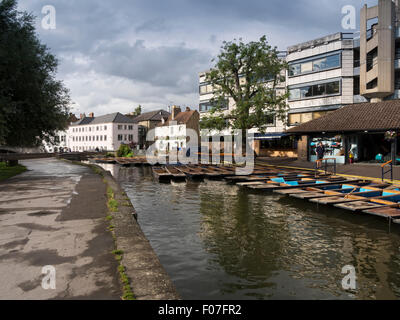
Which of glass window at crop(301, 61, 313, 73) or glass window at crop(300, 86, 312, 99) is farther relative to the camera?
glass window at crop(300, 86, 312, 99)

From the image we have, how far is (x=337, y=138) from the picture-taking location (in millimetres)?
29469

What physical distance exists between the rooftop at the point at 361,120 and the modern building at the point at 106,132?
5773 centimetres

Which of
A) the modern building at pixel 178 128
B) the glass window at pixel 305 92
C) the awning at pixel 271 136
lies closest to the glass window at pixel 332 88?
the glass window at pixel 305 92

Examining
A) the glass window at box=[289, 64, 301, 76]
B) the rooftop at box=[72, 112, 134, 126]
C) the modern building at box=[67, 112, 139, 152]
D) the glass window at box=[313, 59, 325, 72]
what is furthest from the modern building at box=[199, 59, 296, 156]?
the rooftop at box=[72, 112, 134, 126]

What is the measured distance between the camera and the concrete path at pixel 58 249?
460cm

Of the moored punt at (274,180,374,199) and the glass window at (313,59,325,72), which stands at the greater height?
the glass window at (313,59,325,72)

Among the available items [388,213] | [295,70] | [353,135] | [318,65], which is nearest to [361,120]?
[353,135]

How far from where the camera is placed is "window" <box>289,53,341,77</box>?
34.9m

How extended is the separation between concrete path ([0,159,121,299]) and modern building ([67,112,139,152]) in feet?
229

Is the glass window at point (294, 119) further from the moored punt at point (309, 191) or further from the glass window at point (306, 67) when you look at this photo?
the moored punt at point (309, 191)

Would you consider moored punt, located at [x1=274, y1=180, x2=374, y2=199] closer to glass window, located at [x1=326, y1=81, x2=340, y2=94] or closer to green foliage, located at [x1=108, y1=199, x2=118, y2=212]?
green foliage, located at [x1=108, y1=199, x2=118, y2=212]

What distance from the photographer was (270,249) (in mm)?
8383

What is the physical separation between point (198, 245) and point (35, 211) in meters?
5.39

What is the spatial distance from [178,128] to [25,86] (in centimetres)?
4897
